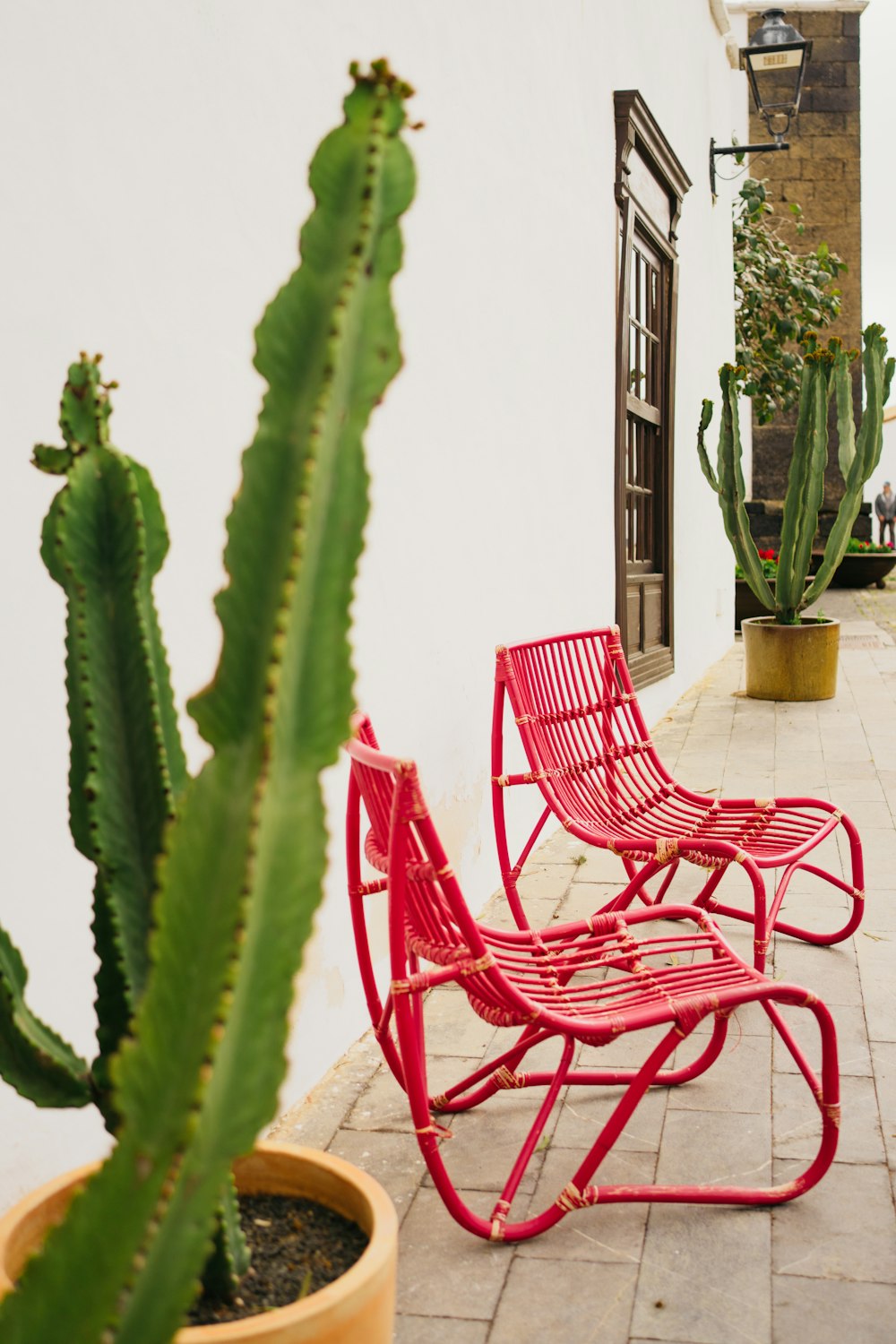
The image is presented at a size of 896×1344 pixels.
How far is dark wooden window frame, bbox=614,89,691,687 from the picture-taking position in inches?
233

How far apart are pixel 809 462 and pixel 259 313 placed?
5.74 m

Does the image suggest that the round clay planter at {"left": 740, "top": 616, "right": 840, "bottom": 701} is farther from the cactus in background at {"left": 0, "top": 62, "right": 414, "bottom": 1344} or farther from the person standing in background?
the person standing in background

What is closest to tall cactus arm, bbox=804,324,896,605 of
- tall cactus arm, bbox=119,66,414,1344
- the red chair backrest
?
the red chair backrest

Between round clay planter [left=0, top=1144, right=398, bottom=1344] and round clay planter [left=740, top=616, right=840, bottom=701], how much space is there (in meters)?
6.52

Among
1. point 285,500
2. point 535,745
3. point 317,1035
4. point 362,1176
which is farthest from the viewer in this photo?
point 535,745

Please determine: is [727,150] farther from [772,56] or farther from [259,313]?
[259,313]

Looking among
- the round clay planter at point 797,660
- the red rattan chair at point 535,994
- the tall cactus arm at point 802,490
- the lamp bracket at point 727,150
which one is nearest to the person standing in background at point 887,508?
the lamp bracket at point 727,150

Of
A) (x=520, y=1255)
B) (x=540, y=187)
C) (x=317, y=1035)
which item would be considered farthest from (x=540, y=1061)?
(x=540, y=187)

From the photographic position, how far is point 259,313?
2.48 m

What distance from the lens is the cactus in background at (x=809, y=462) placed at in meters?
7.51

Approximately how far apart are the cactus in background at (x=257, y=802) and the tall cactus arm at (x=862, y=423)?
6.93 meters

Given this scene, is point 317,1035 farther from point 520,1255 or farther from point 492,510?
point 492,510

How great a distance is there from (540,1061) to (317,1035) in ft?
1.63

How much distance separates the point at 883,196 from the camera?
18.0 meters
